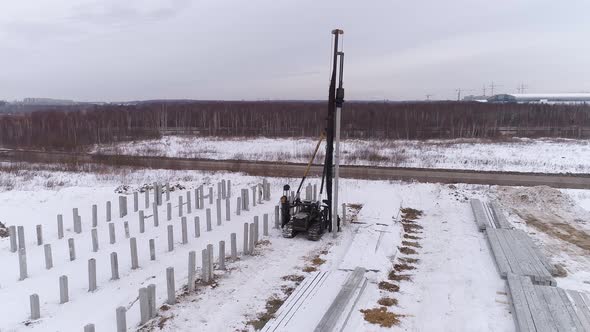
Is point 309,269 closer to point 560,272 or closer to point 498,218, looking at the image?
point 560,272

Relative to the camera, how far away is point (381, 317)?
22.4 ft

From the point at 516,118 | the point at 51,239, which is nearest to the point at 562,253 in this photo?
the point at 51,239

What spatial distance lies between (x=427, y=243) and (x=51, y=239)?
1050 cm

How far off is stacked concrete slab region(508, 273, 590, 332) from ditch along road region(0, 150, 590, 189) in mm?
12103

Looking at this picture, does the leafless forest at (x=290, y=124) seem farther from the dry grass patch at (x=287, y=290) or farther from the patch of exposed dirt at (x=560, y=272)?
the patch of exposed dirt at (x=560, y=272)

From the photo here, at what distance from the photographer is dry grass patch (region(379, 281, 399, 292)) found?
8.01m

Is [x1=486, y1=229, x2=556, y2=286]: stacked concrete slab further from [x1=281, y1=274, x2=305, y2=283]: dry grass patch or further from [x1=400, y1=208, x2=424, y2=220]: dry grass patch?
[x1=281, y1=274, x2=305, y2=283]: dry grass patch

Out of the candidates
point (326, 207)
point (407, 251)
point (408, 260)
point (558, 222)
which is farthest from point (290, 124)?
point (408, 260)

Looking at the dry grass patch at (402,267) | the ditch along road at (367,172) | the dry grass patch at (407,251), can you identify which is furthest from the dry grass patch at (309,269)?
the ditch along road at (367,172)

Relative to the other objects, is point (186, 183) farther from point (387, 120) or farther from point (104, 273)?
point (387, 120)

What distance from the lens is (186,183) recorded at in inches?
738

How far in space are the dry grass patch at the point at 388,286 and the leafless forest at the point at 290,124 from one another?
127 feet

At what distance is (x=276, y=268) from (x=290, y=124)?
5368 cm

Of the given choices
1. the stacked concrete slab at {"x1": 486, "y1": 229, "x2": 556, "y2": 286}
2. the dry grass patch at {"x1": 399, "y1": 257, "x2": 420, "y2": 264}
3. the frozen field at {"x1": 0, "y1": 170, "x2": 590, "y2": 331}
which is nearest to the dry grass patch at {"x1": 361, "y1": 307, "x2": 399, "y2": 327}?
the frozen field at {"x1": 0, "y1": 170, "x2": 590, "y2": 331}
